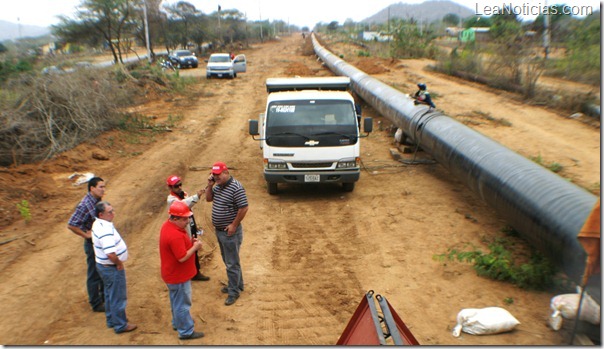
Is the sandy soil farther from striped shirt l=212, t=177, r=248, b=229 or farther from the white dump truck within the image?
striped shirt l=212, t=177, r=248, b=229

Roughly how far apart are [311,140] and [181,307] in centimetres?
517

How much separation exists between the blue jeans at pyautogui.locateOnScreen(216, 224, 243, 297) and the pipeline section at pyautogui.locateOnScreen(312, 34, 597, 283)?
12.6 ft

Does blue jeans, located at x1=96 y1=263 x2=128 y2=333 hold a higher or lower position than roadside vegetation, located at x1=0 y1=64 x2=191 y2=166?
lower

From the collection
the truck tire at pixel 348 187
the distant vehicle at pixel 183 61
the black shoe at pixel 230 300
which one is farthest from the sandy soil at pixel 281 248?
the distant vehicle at pixel 183 61

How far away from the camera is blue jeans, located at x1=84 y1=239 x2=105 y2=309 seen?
6062 millimetres

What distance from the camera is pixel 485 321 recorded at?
215 inches

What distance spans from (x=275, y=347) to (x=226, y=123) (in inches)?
552

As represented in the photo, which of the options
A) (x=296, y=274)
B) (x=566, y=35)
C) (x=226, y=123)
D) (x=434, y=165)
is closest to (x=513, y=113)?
(x=566, y=35)

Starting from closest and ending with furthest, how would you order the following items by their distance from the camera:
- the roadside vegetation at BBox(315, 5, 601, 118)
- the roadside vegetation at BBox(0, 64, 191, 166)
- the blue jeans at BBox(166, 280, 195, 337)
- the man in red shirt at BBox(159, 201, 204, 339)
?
the man in red shirt at BBox(159, 201, 204, 339) < the blue jeans at BBox(166, 280, 195, 337) < the roadside vegetation at BBox(0, 64, 191, 166) < the roadside vegetation at BBox(315, 5, 601, 118)

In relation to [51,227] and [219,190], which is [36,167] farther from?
[219,190]

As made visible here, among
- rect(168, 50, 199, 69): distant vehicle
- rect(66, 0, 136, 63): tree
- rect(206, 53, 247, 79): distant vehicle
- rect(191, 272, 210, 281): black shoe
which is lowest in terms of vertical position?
rect(191, 272, 210, 281): black shoe

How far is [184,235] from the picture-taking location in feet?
17.3

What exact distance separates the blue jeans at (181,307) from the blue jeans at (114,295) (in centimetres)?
61

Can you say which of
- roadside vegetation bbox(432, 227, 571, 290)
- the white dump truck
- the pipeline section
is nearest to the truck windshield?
the white dump truck
